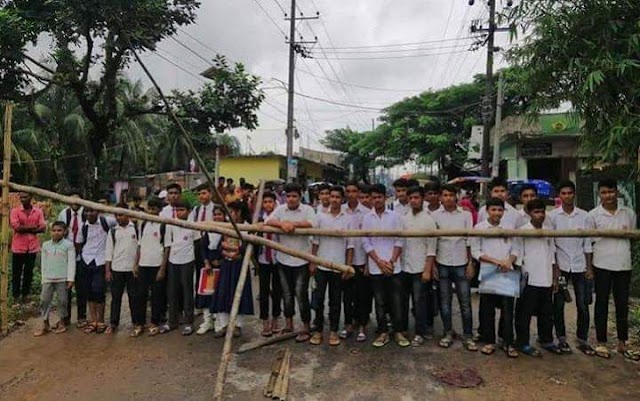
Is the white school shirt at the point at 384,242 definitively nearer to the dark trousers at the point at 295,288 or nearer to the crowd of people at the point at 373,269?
the crowd of people at the point at 373,269

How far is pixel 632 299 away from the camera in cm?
723

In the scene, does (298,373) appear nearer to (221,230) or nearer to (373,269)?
(373,269)

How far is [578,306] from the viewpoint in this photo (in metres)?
5.14

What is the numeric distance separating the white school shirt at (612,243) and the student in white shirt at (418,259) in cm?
159

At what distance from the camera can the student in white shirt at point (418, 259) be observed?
5.28 meters

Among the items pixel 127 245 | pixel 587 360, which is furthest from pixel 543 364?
pixel 127 245

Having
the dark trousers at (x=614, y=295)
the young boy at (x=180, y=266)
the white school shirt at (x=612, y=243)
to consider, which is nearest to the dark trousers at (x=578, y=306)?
the dark trousers at (x=614, y=295)

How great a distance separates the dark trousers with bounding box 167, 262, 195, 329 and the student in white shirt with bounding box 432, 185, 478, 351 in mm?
2864

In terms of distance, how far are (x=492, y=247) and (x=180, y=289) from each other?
362 cm

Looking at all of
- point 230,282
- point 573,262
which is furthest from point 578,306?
point 230,282

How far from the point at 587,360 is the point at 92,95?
33.6ft

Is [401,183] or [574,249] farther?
[401,183]

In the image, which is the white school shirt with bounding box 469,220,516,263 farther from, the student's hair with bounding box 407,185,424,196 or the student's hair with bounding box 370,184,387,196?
the student's hair with bounding box 370,184,387,196

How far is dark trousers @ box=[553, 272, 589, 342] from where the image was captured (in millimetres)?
5070
